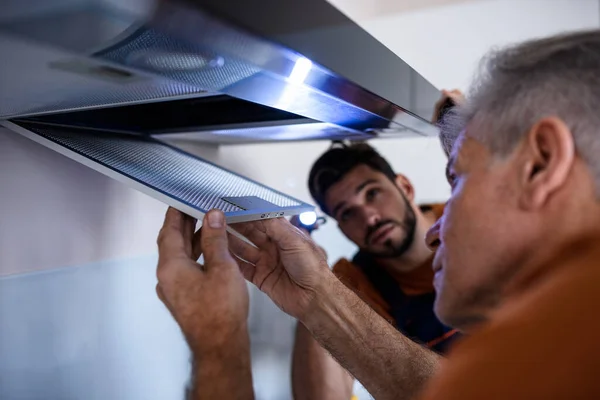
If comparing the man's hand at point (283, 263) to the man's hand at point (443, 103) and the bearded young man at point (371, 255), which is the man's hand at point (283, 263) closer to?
the man's hand at point (443, 103)

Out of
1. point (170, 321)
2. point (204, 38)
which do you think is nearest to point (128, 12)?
point (204, 38)

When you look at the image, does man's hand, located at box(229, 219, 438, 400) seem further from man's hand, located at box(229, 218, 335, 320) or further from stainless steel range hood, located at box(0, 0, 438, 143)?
stainless steel range hood, located at box(0, 0, 438, 143)

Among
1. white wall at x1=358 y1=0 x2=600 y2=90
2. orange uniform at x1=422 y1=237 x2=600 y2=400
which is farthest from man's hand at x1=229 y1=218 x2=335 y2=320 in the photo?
white wall at x1=358 y1=0 x2=600 y2=90

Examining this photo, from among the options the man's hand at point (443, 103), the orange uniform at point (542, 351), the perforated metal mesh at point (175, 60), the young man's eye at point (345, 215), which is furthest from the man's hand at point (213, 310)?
the young man's eye at point (345, 215)

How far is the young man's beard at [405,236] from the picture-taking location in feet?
4.64

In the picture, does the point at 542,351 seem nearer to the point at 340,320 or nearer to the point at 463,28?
the point at 340,320

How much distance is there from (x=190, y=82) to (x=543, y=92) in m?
0.34

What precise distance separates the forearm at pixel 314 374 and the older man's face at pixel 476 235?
2.77ft

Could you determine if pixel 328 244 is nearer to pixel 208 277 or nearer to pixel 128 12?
pixel 208 277

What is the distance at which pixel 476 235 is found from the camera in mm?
499

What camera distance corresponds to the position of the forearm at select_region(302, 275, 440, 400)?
800 mm

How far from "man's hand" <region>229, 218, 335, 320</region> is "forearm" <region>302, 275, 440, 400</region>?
0.07ft

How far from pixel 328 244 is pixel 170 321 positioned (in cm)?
77

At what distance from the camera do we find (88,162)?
604 millimetres
